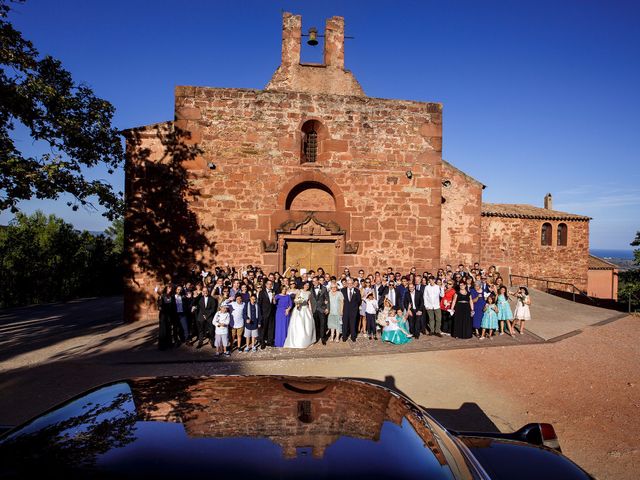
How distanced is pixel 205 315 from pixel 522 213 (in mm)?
25209

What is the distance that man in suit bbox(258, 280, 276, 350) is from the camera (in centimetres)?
1023

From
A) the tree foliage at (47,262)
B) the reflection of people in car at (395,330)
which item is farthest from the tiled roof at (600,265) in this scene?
the tree foliage at (47,262)

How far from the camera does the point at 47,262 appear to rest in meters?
21.0

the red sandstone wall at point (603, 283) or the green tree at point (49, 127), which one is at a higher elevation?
the green tree at point (49, 127)

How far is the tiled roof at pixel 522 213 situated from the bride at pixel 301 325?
20101 millimetres

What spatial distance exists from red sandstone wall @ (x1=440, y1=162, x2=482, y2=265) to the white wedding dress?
25.5ft

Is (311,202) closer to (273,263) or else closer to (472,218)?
(273,263)

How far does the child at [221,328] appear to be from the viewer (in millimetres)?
9391

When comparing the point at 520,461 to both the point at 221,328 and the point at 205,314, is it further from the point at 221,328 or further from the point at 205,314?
the point at 205,314

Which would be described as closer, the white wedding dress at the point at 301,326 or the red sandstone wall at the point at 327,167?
the white wedding dress at the point at 301,326

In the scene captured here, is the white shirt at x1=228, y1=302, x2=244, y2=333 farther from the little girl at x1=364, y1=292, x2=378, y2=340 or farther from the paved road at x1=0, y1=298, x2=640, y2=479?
the little girl at x1=364, y1=292, x2=378, y2=340

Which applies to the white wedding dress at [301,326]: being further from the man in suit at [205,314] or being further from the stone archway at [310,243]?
the stone archway at [310,243]

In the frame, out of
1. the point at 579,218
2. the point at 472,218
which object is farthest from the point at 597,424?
the point at 579,218

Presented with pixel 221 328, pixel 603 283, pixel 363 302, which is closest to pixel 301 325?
pixel 363 302
